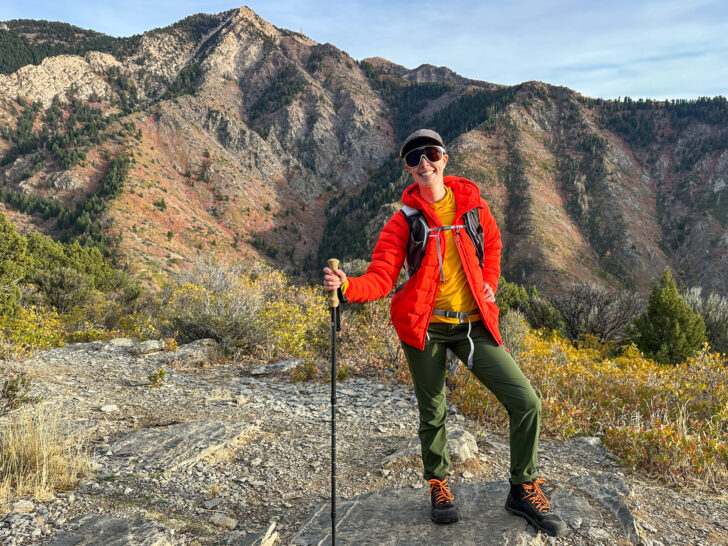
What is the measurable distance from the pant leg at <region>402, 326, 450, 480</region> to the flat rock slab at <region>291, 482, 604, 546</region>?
318 mm

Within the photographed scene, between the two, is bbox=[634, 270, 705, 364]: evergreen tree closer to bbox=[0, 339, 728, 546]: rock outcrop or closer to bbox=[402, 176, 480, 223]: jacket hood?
bbox=[0, 339, 728, 546]: rock outcrop

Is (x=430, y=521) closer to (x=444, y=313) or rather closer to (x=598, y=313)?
(x=444, y=313)

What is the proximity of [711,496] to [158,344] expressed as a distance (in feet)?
28.5

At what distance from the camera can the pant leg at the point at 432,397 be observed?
2732 mm

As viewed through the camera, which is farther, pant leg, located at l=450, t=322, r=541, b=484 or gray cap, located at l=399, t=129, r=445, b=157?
gray cap, located at l=399, t=129, r=445, b=157

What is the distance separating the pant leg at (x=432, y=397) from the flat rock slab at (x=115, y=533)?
5.53 ft

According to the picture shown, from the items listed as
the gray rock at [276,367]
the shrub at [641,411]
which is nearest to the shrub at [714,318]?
the shrub at [641,411]

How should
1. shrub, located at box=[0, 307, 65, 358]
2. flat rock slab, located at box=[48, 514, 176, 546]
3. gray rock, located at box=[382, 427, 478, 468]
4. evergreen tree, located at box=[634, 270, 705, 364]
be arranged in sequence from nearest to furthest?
flat rock slab, located at box=[48, 514, 176, 546] → gray rock, located at box=[382, 427, 478, 468] → shrub, located at box=[0, 307, 65, 358] → evergreen tree, located at box=[634, 270, 705, 364]

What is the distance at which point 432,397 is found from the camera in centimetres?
276

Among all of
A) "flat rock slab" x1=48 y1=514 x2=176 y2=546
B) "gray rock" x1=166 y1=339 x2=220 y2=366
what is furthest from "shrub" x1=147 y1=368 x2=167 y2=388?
"flat rock slab" x1=48 y1=514 x2=176 y2=546

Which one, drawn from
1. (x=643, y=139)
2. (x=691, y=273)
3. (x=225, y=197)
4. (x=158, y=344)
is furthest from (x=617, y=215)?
(x=158, y=344)

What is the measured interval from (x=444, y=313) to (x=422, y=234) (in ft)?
1.75

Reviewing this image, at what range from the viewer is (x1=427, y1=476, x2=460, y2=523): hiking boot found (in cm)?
269

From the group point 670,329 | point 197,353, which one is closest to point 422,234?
point 197,353
